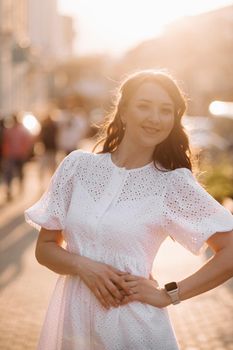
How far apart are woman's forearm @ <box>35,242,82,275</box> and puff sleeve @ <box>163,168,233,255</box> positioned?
0.37 meters

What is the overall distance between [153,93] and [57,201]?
0.57 meters

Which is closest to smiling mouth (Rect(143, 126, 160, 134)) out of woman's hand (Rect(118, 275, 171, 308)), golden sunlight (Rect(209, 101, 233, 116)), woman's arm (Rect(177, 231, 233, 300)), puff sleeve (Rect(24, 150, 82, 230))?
puff sleeve (Rect(24, 150, 82, 230))

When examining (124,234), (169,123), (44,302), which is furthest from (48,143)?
(124,234)

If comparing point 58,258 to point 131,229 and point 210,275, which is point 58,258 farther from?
point 210,275

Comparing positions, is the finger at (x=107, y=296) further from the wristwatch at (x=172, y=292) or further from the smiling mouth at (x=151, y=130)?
the smiling mouth at (x=151, y=130)

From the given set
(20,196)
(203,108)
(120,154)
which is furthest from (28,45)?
(120,154)

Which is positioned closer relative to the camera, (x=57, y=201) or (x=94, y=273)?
(x=94, y=273)

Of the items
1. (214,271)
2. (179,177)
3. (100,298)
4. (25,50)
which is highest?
(179,177)

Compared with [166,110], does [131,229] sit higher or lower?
lower

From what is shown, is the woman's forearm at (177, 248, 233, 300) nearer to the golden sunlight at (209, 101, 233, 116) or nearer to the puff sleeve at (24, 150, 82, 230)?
the puff sleeve at (24, 150, 82, 230)

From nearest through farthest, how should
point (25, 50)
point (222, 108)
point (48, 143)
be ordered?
point (48, 143)
point (222, 108)
point (25, 50)

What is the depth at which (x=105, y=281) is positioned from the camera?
3162 millimetres

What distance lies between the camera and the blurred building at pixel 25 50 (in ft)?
105

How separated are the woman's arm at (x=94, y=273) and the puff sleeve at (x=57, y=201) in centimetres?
10
